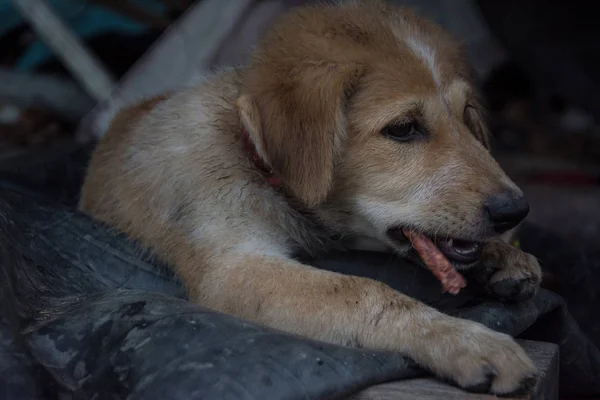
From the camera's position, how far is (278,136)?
9.84 ft

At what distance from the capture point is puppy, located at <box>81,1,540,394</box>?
2.82 metres

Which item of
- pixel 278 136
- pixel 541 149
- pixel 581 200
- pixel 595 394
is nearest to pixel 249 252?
pixel 278 136

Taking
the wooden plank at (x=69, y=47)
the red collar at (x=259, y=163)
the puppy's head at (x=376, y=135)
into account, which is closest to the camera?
the puppy's head at (x=376, y=135)

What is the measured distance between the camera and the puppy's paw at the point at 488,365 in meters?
2.41

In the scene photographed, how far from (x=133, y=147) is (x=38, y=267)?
77cm

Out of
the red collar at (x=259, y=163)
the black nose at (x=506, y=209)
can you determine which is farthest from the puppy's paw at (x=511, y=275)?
the red collar at (x=259, y=163)

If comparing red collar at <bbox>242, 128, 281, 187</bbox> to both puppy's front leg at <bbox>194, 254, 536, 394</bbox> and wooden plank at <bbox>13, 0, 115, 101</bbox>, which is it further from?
wooden plank at <bbox>13, 0, 115, 101</bbox>

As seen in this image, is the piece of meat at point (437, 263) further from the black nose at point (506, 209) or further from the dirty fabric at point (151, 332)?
the black nose at point (506, 209)

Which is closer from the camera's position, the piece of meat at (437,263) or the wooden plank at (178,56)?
the piece of meat at (437,263)

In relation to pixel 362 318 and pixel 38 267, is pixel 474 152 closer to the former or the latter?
pixel 362 318

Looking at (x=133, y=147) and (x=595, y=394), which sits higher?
(x=133, y=147)

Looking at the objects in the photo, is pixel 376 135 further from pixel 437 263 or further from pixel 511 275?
pixel 511 275

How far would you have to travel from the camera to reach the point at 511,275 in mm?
3053

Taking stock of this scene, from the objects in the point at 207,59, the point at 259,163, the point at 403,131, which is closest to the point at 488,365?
the point at 403,131
